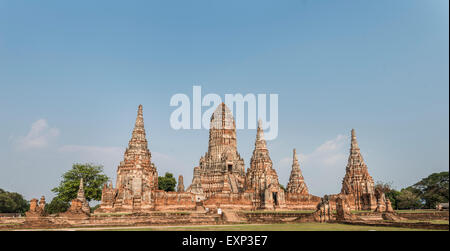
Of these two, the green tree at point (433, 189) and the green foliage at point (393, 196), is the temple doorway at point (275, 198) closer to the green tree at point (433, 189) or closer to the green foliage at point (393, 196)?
A: the green foliage at point (393, 196)

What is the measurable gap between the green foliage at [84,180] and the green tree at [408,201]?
158 feet

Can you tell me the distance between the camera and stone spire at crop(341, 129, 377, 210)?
51.1 metres

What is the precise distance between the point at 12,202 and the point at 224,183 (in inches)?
1618

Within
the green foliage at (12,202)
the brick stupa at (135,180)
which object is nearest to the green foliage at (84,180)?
the brick stupa at (135,180)

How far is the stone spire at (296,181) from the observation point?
5866 cm

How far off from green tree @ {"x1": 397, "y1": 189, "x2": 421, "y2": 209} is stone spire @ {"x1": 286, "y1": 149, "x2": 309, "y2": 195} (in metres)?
16.3

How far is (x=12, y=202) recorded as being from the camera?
64625mm

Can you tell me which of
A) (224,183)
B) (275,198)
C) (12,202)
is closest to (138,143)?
(224,183)

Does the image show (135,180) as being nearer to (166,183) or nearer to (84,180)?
(84,180)

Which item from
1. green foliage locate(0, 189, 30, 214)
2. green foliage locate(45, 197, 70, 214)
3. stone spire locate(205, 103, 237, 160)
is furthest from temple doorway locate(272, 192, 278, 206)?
green foliage locate(0, 189, 30, 214)
